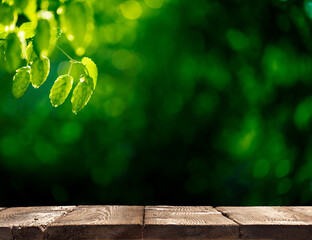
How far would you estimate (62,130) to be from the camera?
2387mm

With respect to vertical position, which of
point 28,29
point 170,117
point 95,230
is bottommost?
point 95,230

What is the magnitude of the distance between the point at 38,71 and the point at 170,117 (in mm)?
1315

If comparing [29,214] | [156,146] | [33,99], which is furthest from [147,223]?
[33,99]

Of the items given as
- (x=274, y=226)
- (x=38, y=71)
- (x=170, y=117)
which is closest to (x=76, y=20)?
(x=38, y=71)

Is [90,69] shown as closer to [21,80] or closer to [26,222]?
[21,80]

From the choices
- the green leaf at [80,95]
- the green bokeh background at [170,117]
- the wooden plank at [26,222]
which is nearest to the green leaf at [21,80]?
the green leaf at [80,95]

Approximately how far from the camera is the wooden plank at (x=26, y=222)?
1.35 m

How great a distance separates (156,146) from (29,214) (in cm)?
95

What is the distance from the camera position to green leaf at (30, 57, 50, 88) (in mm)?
1150

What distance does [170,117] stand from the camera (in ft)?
7.93

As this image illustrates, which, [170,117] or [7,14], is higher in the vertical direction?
[7,14]

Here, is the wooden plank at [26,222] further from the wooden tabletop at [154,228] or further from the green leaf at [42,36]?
the green leaf at [42,36]

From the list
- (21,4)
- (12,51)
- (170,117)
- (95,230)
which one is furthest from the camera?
(170,117)

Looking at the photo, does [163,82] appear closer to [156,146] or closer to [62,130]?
[156,146]
